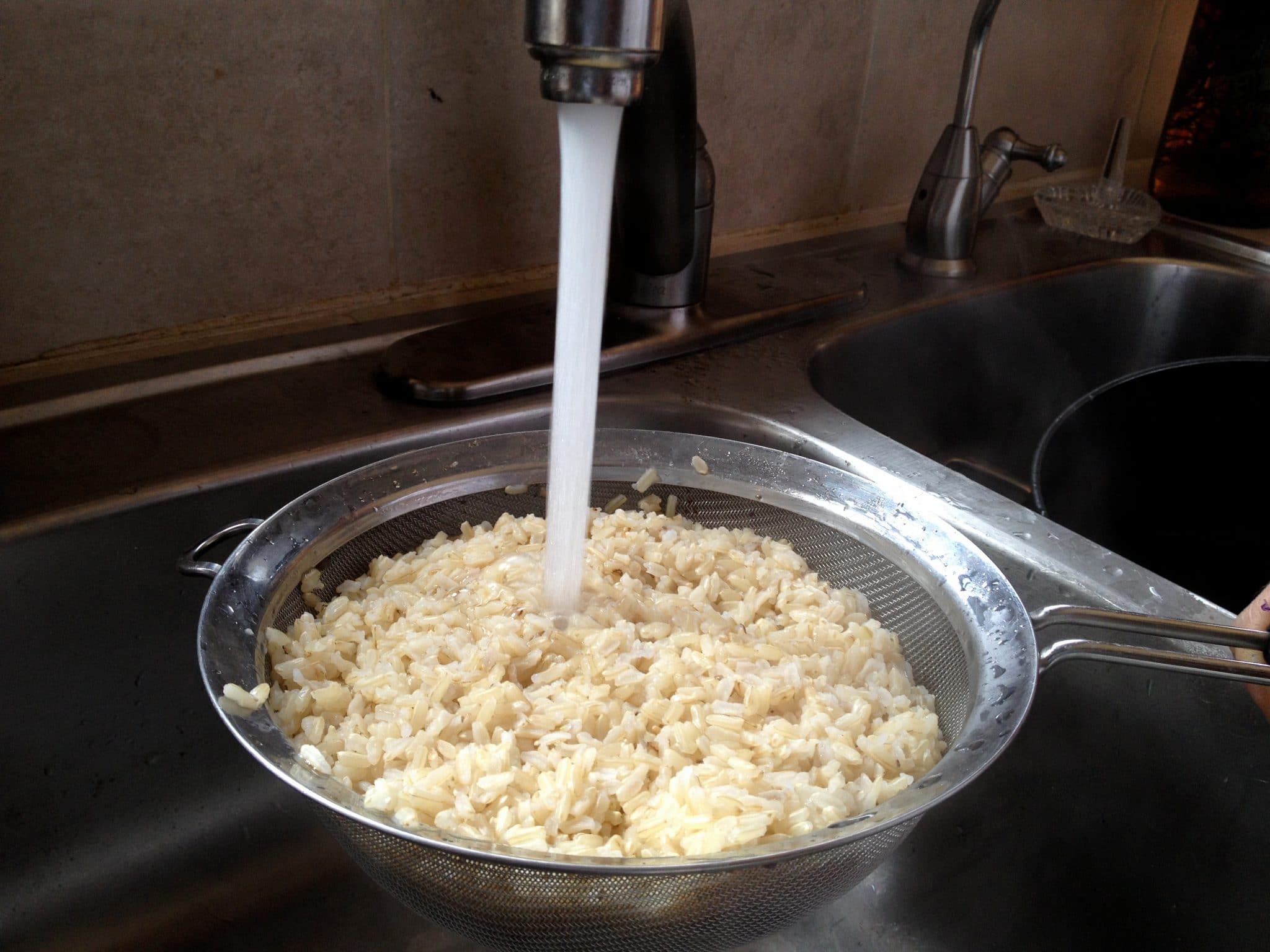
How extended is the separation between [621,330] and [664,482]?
26 cm

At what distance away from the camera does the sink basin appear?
1.20 metres

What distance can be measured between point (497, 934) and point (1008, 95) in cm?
140

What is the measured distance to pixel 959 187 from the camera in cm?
126

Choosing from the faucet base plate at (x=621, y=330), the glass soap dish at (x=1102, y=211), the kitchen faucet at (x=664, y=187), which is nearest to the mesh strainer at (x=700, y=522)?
the faucet base plate at (x=621, y=330)

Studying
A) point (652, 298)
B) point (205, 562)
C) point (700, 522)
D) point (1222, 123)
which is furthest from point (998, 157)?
point (205, 562)

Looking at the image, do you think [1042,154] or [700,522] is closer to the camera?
[700,522]

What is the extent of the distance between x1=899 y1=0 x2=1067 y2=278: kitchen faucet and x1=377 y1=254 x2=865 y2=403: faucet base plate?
0.12m

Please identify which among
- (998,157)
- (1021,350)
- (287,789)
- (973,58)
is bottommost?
(287,789)

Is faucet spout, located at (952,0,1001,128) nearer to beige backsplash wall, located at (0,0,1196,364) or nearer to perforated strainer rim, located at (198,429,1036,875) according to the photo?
beige backsplash wall, located at (0,0,1196,364)

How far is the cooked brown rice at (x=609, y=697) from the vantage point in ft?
1.77

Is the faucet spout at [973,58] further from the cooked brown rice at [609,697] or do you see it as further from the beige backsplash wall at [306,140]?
the cooked brown rice at [609,697]

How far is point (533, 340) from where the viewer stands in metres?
0.98

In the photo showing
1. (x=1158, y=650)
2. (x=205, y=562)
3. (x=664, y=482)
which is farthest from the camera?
(x=664, y=482)

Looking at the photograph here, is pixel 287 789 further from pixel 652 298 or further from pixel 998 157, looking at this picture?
pixel 998 157
